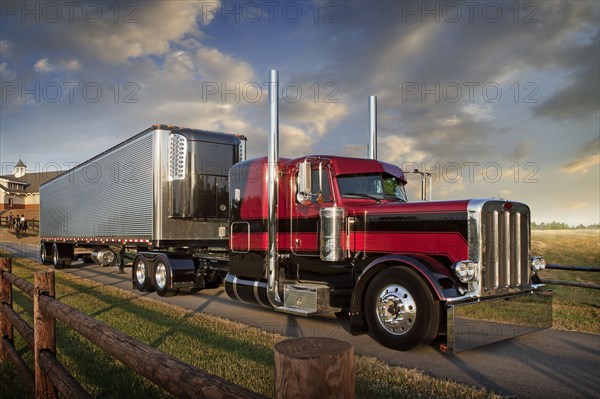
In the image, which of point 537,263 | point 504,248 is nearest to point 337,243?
point 504,248

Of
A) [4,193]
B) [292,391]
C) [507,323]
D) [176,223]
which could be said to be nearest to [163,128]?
[176,223]

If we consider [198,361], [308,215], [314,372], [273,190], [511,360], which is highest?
[273,190]

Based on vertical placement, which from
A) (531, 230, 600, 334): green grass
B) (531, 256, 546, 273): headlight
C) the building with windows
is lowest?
(531, 230, 600, 334): green grass

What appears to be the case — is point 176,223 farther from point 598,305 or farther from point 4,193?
point 4,193

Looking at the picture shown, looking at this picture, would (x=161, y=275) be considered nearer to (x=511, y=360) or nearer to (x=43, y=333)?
(x=43, y=333)

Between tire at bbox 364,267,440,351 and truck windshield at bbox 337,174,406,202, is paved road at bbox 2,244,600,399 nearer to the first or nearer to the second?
tire at bbox 364,267,440,351

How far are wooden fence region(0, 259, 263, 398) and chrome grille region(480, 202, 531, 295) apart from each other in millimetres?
4702

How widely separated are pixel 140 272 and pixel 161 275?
113cm

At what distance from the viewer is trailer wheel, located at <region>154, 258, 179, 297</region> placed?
37.2ft

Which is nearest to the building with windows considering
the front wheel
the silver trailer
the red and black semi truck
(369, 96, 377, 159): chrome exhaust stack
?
the front wheel

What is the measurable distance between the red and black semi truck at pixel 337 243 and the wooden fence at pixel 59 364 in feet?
12.2

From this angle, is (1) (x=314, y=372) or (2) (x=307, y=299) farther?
(2) (x=307, y=299)

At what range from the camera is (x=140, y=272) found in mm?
12562

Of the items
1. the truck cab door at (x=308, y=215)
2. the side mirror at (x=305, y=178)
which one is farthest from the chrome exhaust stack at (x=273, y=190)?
the side mirror at (x=305, y=178)
